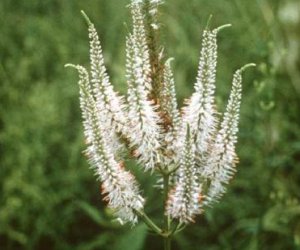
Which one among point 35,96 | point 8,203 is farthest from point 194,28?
point 8,203

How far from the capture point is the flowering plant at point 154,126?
7.67 feet

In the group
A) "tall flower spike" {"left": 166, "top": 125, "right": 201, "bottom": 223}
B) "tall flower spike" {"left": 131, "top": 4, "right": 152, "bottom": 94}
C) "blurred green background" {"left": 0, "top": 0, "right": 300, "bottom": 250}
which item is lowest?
"blurred green background" {"left": 0, "top": 0, "right": 300, "bottom": 250}

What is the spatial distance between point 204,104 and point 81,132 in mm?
2696

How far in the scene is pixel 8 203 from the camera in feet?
15.2

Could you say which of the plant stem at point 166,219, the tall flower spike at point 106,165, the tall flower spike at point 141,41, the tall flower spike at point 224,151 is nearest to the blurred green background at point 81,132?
the plant stem at point 166,219

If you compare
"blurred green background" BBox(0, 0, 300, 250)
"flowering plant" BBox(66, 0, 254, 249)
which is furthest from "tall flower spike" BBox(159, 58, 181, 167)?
"blurred green background" BBox(0, 0, 300, 250)

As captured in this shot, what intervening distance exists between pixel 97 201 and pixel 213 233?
98 centimetres

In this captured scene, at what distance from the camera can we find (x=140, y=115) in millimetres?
2436

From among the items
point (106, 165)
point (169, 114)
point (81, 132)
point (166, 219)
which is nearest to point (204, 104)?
point (169, 114)

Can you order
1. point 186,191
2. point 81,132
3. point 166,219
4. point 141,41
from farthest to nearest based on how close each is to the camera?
point 81,132 < point 166,219 < point 186,191 < point 141,41

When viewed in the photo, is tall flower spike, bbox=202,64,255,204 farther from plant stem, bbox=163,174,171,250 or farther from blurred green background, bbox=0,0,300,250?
blurred green background, bbox=0,0,300,250

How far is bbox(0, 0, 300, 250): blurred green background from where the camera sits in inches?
169

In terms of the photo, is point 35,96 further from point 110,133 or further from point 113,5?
point 110,133

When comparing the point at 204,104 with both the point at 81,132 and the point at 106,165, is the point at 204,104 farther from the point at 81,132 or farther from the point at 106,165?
the point at 81,132
